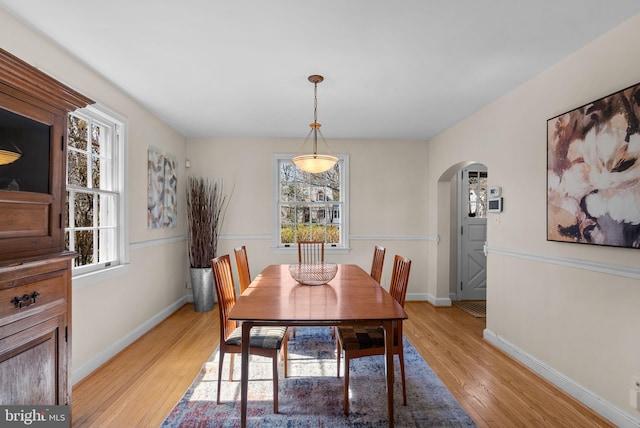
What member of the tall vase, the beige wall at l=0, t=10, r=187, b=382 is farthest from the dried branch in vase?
the beige wall at l=0, t=10, r=187, b=382

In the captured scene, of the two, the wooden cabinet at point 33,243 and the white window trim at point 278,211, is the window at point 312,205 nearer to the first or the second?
the white window trim at point 278,211

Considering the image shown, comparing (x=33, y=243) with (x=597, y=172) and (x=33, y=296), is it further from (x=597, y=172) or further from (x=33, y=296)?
(x=597, y=172)

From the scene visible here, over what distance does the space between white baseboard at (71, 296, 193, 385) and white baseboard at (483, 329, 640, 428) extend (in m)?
3.63

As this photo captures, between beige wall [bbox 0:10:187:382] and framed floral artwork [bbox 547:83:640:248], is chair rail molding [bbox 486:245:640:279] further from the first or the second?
beige wall [bbox 0:10:187:382]

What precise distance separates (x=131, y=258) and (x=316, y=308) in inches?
93.4

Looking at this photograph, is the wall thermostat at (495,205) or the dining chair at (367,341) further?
the wall thermostat at (495,205)

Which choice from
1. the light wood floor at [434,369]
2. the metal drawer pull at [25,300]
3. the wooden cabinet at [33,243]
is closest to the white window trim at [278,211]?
the light wood floor at [434,369]

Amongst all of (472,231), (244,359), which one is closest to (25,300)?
(244,359)

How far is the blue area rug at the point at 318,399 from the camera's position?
2135 millimetres

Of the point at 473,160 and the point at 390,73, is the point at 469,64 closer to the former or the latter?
the point at 390,73

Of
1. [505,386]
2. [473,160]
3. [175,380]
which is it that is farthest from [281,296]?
[473,160]

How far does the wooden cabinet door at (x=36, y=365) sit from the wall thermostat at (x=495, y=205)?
11.6 feet

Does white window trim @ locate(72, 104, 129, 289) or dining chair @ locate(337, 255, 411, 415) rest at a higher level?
white window trim @ locate(72, 104, 129, 289)

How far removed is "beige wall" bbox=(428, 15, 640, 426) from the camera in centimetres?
210
